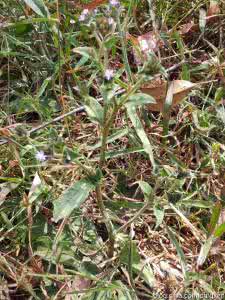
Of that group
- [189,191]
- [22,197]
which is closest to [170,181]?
[189,191]

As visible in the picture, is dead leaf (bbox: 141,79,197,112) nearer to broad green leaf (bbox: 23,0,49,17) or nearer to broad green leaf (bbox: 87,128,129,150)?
broad green leaf (bbox: 87,128,129,150)

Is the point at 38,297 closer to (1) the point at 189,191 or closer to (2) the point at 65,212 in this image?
(2) the point at 65,212

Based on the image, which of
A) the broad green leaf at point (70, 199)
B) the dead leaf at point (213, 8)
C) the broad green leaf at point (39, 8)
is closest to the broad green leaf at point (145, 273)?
the broad green leaf at point (70, 199)

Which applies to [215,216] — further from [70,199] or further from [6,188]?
[6,188]

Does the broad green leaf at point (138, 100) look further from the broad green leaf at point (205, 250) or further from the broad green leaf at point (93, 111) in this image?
the broad green leaf at point (205, 250)

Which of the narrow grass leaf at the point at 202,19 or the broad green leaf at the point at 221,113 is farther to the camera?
the narrow grass leaf at the point at 202,19

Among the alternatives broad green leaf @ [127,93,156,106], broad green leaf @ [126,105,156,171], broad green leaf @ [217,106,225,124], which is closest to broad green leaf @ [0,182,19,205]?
broad green leaf @ [126,105,156,171]
